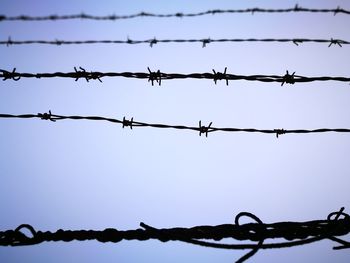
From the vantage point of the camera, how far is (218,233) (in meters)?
A: 1.99

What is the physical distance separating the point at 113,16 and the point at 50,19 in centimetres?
84

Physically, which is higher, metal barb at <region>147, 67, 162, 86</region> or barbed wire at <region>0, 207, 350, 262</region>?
metal barb at <region>147, 67, 162, 86</region>

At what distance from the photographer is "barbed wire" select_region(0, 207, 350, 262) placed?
1.99m

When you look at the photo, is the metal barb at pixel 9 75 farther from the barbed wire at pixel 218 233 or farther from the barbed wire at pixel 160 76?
the barbed wire at pixel 218 233

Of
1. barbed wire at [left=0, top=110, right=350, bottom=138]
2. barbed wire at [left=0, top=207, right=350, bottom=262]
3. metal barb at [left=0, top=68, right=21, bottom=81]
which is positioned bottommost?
barbed wire at [left=0, top=207, right=350, bottom=262]

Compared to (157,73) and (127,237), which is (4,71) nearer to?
(157,73)

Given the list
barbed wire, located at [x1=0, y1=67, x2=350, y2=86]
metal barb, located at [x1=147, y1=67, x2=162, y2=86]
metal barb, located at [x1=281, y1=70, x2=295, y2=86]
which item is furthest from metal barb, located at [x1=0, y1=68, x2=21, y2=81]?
metal barb, located at [x1=281, y1=70, x2=295, y2=86]

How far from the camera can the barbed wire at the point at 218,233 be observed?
1.99 m

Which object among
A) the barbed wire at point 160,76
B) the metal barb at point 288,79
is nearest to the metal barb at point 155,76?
the barbed wire at point 160,76

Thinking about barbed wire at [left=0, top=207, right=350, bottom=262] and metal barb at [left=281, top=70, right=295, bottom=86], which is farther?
metal barb at [left=281, top=70, right=295, bottom=86]

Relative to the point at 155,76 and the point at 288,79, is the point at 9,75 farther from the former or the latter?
the point at 288,79

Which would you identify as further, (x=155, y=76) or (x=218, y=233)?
(x=155, y=76)

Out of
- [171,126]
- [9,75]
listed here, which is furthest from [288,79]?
[9,75]

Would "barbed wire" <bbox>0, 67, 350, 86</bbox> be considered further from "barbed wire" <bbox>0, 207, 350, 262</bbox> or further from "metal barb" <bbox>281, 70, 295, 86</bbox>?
"barbed wire" <bbox>0, 207, 350, 262</bbox>
